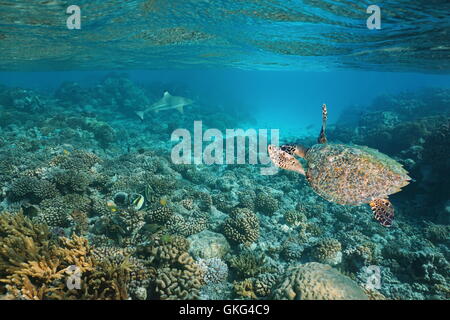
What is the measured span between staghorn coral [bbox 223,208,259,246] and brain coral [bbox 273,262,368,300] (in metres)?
2.73

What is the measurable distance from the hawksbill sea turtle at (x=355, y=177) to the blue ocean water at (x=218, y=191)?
0.04 m

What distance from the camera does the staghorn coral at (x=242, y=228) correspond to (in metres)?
8.03

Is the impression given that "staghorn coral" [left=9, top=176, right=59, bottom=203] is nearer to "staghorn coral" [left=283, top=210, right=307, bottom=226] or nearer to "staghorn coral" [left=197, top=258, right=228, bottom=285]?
"staghorn coral" [left=197, top=258, right=228, bottom=285]

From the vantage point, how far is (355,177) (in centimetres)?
580

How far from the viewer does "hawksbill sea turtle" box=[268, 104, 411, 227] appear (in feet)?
18.7

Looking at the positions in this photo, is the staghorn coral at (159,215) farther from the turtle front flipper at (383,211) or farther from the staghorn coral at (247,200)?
the turtle front flipper at (383,211)

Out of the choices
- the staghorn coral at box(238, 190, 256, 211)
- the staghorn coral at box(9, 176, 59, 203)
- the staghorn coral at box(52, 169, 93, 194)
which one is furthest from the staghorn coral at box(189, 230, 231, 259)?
the staghorn coral at box(9, 176, 59, 203)

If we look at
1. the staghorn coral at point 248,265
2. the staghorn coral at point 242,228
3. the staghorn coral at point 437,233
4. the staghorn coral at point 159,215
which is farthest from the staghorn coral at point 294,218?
the staghorn coral at point 437,233

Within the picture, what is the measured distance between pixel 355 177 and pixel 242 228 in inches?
157

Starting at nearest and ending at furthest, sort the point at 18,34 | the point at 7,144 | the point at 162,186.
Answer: the point at 162,186 < the point at 7,144 < the point at 18,34

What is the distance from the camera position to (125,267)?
5.30 meters
